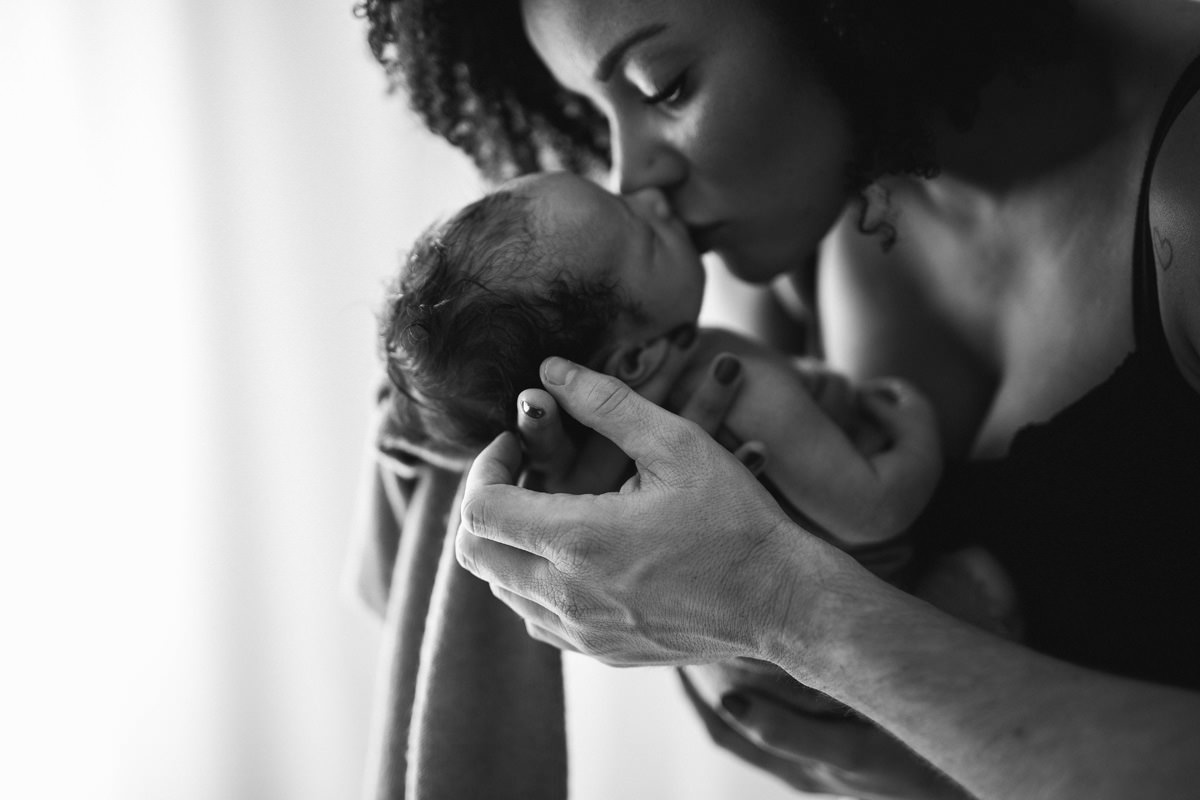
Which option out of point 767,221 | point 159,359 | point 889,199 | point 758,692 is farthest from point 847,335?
point 159,359

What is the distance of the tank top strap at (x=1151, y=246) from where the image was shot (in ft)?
2.64

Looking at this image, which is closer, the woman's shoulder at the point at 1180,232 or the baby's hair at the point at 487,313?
the woman's shoulder at the point at 1180,232

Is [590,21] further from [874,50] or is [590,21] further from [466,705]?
[466,705]

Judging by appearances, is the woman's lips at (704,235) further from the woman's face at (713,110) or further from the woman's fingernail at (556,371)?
the woman's fingernail at (556,371)

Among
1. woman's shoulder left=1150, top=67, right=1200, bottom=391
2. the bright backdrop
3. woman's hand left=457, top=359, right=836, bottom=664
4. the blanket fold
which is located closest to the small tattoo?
woman's shoulder left=1150, top=67, right=1200, bottom=391

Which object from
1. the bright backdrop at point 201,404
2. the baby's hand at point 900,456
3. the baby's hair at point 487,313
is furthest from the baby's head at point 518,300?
the bright backdrop at point 201,404

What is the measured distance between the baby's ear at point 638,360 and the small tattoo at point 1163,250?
1.44ft

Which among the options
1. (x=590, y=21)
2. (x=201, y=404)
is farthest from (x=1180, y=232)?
(x=201, y=404)

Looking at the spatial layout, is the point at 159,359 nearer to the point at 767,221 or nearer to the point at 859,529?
the point at 767,221

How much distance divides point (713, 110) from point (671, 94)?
47mm

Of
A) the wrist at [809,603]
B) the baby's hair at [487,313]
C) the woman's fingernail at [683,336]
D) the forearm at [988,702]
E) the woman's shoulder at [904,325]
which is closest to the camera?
the forearm at [988,702]

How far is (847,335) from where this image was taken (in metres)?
1.32

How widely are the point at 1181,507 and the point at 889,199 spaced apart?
0.53 metres

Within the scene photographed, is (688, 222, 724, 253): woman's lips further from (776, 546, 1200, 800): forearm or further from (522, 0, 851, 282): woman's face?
(776, 546, 1200, 800): forearm
